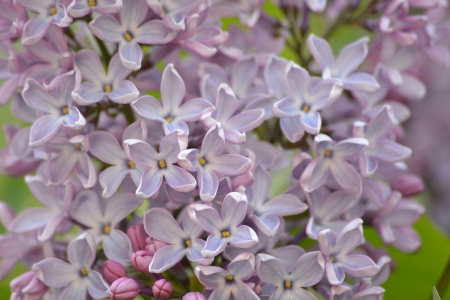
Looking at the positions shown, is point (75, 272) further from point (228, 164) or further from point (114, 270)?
point (228, 164)

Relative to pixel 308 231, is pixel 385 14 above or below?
above

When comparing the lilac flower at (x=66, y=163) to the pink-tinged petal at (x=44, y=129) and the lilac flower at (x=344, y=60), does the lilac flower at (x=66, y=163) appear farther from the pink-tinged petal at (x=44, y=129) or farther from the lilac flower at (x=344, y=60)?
the lilac flower at (x=344, y=60)

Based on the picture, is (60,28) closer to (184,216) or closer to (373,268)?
(184,216)

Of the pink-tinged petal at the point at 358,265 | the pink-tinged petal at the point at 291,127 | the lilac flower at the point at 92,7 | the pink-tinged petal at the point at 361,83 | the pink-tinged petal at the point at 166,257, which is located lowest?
the pink-tinged petal at the point at 166,257

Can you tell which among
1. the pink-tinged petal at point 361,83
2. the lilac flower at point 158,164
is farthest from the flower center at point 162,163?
the pink-tinged petal at point 361,83

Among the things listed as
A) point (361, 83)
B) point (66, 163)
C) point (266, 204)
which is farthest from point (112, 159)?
point (361, 83)

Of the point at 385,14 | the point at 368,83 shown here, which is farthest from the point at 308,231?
the point at 385,14
